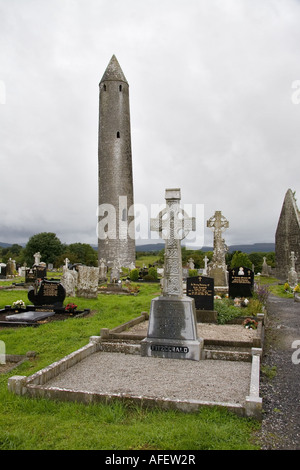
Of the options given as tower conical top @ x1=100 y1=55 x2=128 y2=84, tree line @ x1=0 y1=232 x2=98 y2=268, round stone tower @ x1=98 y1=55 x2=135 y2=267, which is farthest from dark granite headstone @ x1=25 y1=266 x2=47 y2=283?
tree line @ x1=0 y1=232 x2=98 y2=268

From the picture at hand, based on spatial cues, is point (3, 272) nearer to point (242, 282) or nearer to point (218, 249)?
point (218, 249)

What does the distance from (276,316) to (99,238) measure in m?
25.4

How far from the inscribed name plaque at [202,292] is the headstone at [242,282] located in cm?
324

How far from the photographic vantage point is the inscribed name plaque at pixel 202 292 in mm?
11500

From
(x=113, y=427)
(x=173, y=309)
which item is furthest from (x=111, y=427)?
(x=173, y=309)

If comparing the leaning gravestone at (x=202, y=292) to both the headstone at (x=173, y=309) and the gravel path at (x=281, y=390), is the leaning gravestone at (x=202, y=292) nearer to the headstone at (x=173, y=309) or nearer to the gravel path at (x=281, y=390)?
the gravel path at (x=281, y=390)

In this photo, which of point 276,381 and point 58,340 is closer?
point 276,381

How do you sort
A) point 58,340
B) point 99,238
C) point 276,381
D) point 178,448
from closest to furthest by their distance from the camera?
point 178,448 < point 276,381 < point 58,340 < point 99,238

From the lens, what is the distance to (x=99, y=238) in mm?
35844

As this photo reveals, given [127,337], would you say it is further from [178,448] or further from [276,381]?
[178,448]

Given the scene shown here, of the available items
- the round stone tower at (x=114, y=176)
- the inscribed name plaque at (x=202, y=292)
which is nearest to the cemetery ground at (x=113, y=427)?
the inscribed name plaque at (x=202, y=292)

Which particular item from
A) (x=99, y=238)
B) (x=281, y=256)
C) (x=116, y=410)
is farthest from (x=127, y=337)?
(x=99, y=238)

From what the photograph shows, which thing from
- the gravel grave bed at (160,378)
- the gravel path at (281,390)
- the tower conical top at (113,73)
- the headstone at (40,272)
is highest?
the tower conical top at (113,73)

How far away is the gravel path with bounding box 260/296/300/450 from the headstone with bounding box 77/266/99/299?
8.14 m
